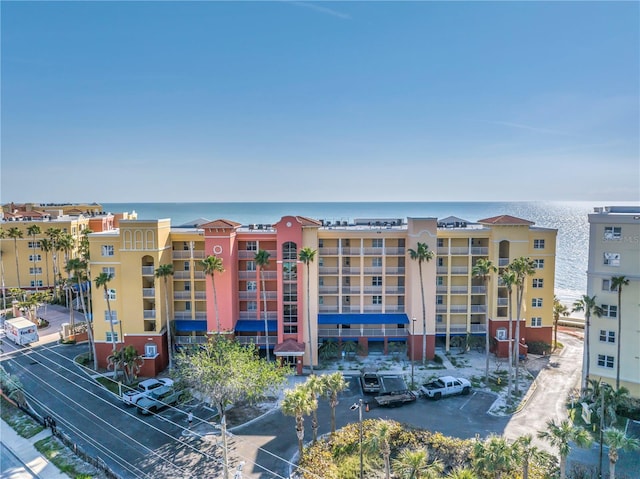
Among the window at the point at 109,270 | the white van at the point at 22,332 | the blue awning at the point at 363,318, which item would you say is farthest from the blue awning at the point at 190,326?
the white van at the point at 22,332

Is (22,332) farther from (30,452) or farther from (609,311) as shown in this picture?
(609,311)

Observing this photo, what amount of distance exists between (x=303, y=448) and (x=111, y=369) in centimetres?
2412

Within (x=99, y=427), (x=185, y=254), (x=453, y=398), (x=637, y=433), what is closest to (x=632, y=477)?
(x=637, y=433)

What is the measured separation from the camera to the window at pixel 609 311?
1303 inches

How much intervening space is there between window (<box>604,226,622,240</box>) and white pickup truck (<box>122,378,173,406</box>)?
39.6 m

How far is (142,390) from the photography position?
37.2 m

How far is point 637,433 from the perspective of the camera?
29.1 m

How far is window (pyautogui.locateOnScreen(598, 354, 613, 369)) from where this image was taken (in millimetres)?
33312

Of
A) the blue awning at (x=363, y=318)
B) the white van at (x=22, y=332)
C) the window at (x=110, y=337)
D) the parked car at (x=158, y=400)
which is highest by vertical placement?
the blue awning at (x=363, y=318)

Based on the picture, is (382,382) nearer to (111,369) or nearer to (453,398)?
(453,398)

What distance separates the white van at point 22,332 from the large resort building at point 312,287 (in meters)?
13.4

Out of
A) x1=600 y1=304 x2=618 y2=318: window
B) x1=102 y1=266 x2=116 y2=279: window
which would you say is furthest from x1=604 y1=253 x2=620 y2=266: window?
x1=102 y1=266 x2=116 y2=279: window

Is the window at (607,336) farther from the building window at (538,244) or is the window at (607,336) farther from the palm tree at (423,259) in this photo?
the palm tree at (423,259)

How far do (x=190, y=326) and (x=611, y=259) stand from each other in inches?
1588
